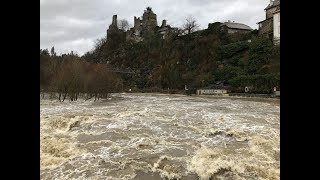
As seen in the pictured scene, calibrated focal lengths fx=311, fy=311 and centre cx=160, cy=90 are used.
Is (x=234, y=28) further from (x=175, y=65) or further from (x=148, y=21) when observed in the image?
(x=148, y=21)

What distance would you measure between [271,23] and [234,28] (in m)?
8.58

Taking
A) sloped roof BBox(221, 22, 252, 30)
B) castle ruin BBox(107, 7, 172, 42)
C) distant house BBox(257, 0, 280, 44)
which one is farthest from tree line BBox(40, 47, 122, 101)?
castle ruin BBox(107, 7, 172, 42)

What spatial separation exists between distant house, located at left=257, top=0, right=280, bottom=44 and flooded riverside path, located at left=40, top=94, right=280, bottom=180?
84.3ft

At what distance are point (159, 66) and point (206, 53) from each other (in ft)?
26.6

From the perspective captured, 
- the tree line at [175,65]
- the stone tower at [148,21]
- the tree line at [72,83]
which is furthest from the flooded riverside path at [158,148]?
the stone tower at [148,21]

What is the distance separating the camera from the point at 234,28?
4819 cm

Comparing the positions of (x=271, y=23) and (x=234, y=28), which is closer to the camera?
(x=271, y=23)

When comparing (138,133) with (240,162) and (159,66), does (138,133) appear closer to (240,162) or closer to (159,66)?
(240,162)

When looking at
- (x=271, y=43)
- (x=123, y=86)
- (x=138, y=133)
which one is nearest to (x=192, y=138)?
(x=138, y=133)

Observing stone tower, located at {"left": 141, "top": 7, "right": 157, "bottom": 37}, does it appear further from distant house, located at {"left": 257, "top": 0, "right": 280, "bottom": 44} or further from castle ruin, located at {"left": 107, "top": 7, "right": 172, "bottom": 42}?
distant house, located at {"left": 257, "top": 0, "right": 280, "bottom": 44}

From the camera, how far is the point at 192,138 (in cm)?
1155

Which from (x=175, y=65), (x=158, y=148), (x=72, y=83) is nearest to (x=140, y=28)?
(x=175, y=65)

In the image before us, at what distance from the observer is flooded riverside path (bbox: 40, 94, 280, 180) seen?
8047mm

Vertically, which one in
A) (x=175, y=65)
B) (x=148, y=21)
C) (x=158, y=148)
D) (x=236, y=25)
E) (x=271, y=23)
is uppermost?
(x=148, y=21)
